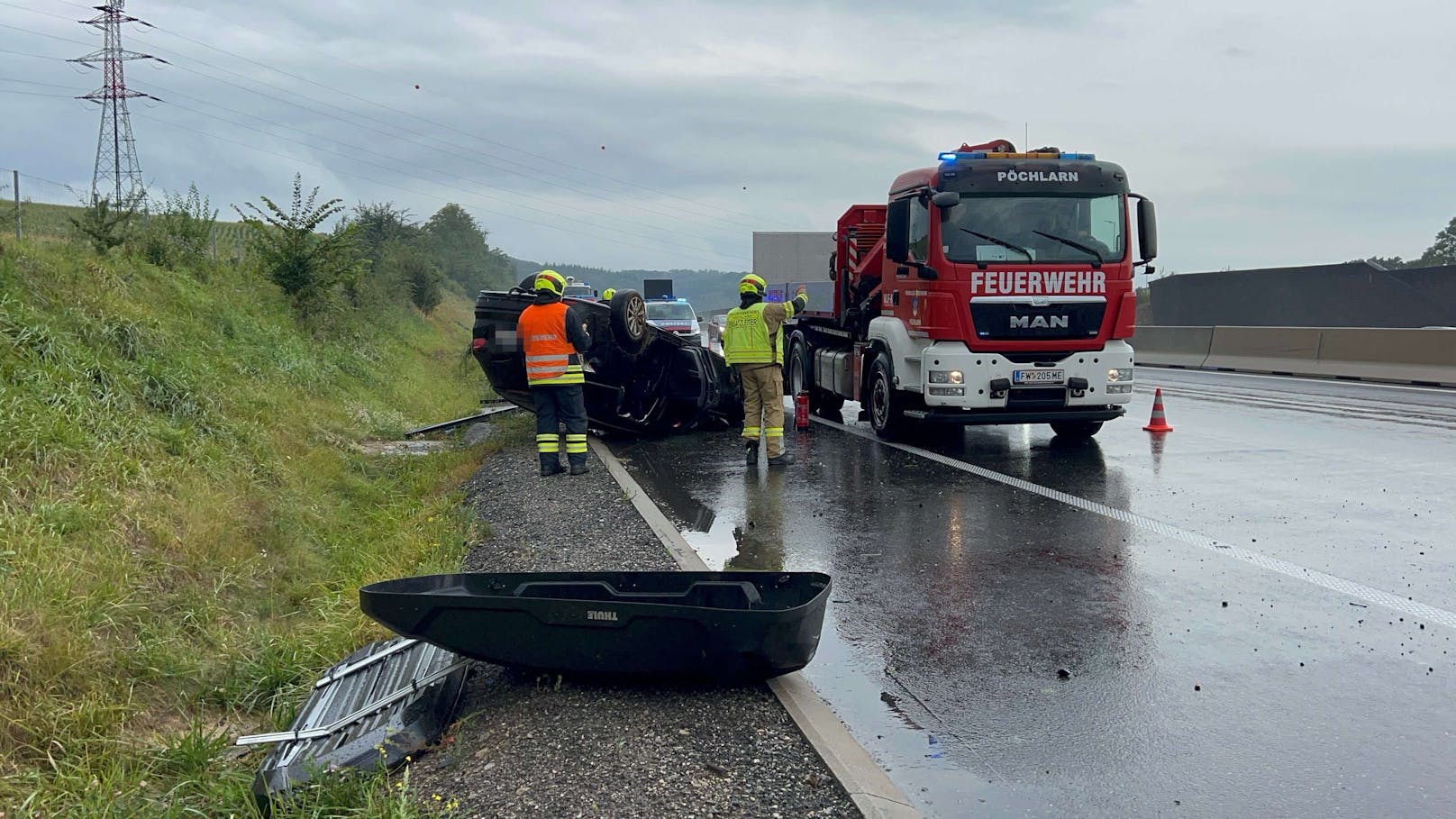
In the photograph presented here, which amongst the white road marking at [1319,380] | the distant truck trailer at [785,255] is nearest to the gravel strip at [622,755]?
the white road marking at [1319,380]

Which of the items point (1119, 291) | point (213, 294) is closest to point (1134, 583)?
point (1119, 291)

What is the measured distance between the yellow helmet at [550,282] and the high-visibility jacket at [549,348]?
157 millimetres

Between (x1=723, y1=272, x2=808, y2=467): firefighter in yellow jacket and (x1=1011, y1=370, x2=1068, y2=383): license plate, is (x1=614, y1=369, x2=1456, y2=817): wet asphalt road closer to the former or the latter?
(x1=723, y1=272, x2=808, y2=467): firefighter in yellow jacket

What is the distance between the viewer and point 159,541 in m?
7.05

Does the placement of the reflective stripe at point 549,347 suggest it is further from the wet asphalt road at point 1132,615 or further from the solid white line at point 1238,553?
the solid white line at point 1238,553

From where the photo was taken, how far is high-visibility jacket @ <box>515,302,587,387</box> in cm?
1118

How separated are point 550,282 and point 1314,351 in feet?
58.1

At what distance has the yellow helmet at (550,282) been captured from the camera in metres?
11.2

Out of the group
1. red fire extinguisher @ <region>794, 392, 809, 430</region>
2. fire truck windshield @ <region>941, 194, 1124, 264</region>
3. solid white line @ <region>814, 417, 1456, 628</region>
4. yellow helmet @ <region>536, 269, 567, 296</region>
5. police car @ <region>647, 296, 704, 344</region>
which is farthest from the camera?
police car @ <region>647, 296, 704, 344</region>

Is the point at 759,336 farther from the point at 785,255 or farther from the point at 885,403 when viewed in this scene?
the point at 785,255

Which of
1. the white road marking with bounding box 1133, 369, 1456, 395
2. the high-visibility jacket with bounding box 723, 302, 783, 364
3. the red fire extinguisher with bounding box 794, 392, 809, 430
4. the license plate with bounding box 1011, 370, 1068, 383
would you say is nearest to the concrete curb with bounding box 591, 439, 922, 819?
the high-visibility jacket with bounding box 723, 302, 783, 364

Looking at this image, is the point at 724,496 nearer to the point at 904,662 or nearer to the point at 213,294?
the point at 904,662

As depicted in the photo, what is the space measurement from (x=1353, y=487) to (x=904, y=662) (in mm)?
5728

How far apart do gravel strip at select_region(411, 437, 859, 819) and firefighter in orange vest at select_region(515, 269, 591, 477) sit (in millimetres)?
6040
